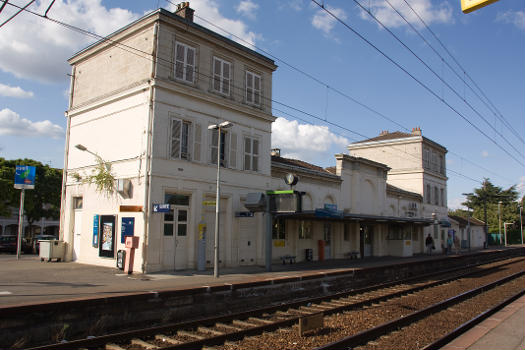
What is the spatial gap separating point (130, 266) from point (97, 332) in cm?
666

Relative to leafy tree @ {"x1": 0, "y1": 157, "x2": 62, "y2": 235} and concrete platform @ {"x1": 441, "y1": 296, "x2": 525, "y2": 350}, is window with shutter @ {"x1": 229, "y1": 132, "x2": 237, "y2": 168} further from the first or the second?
leafy tree @ {"x1": 0, "y1": 157, "x2": 62, "y2": 235}

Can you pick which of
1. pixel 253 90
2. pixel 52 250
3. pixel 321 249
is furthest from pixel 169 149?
pixel 321 249

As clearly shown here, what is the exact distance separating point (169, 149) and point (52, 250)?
750cm

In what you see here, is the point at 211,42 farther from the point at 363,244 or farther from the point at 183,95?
the point at 363,244

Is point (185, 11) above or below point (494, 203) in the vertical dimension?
above

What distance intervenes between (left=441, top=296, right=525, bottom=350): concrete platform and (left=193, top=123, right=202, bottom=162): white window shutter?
11.9m

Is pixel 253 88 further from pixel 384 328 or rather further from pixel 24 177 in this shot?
pixel 384 328

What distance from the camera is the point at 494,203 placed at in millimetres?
73750

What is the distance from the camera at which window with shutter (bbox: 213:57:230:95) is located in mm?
18875

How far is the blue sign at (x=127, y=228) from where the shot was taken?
1623 cm

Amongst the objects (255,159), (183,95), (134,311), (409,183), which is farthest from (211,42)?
(409,183)

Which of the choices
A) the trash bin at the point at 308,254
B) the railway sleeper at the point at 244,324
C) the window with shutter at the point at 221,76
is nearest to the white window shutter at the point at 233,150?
the window with shutter at the point at 221,76

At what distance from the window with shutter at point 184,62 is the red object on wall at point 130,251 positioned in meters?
6.76

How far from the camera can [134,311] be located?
9398 millimetres
